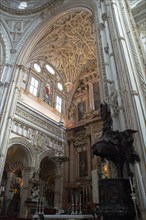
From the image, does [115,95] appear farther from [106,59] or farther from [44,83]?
[44,83]

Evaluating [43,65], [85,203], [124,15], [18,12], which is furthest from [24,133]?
[18,12]

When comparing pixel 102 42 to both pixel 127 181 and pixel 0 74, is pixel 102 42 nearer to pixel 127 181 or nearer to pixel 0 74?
pixel 127 181

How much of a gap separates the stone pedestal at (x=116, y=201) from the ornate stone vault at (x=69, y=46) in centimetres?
1362

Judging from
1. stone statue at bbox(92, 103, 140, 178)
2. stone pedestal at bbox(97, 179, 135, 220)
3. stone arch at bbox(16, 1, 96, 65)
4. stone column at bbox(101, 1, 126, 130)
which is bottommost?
stone pedestal at bbox(97, 179, 135, 220)

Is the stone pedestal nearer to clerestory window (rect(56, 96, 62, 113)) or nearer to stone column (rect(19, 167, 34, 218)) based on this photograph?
stone column (rect(19, 167, 34, 218))

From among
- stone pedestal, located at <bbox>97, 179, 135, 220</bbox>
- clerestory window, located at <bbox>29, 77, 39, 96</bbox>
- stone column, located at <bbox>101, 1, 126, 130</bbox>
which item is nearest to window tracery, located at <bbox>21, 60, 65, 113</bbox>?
clerestory window, located at <bbox>29, 77, 39, 96</bbox>

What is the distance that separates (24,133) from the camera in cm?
1301

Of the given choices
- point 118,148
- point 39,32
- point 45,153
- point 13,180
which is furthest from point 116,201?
point 39,32

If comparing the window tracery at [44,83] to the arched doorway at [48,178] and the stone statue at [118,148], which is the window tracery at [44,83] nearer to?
the arched doorway at [48,178]

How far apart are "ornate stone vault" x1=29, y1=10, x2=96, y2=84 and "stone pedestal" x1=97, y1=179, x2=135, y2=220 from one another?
1362cm

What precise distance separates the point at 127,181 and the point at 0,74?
39.1 ft

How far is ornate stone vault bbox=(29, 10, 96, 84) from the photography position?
1576 cm

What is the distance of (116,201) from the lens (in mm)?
4039

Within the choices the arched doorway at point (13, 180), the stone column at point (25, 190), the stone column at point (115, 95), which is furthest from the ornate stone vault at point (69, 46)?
the stone column at point (25, 190)
